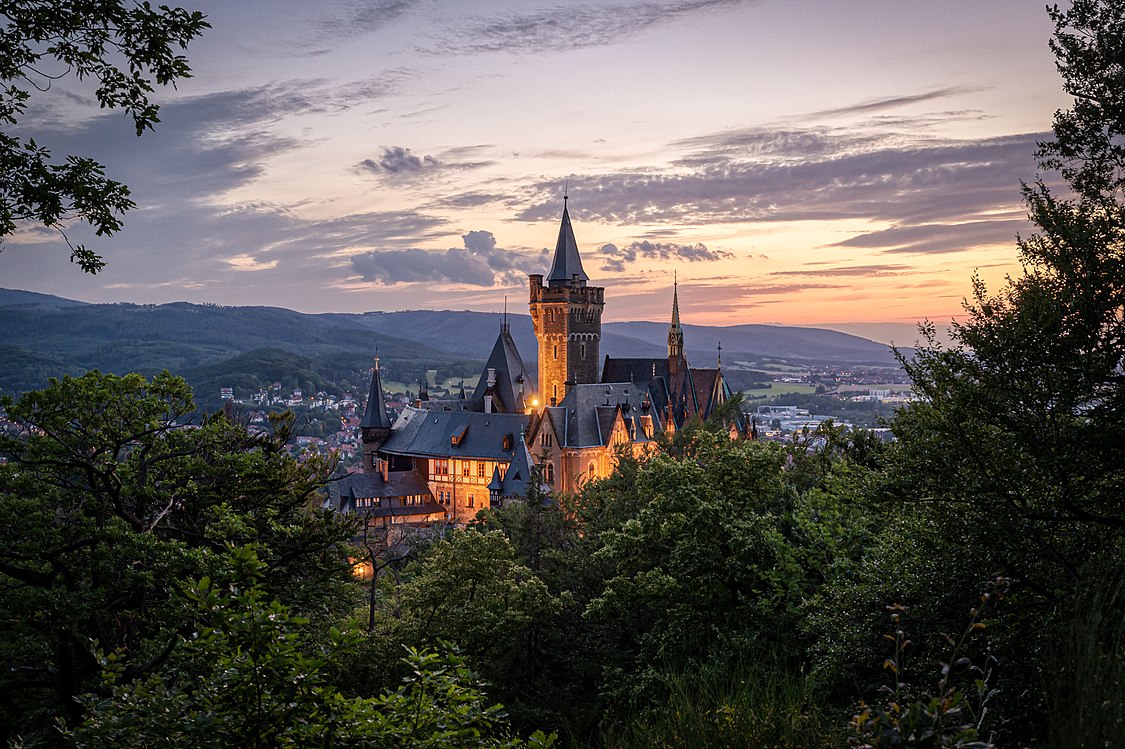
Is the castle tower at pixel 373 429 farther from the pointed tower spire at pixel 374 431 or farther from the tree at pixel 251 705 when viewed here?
the tree at pixel 251 705

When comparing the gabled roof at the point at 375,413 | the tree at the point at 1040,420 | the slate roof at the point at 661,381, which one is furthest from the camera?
the gabled roof at the point at 375,413

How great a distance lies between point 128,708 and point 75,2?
7397mm

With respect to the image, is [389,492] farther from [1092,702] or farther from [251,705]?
[1092,702]

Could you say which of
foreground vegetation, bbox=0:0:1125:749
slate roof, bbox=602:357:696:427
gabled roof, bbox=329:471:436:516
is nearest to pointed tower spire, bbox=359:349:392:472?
gabled roof, bbox=329:471:436:516

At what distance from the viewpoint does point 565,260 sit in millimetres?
100500

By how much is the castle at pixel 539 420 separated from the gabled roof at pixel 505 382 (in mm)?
132

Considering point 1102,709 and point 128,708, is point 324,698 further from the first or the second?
point 1102,709

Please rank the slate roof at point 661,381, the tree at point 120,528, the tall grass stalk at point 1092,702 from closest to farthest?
the tall grass stalk at point 1092,702 → the tree at point 120,528 → the slate roof at point 661,381

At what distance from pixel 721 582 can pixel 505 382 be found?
78144mm

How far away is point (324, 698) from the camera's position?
21.8 ft

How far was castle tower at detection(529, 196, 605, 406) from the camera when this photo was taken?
96.6m

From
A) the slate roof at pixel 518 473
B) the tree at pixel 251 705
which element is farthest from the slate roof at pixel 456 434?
the tree at pixel 251 705

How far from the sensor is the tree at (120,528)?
12.7m

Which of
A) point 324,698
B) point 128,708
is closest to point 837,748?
point 324,698
